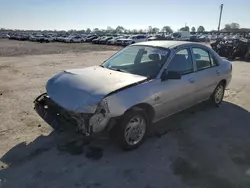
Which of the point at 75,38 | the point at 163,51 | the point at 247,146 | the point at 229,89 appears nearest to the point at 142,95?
the point at 163,51

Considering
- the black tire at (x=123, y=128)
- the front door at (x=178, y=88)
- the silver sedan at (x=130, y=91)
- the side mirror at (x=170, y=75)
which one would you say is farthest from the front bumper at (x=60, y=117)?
the side mirror at (x=170, y=75)

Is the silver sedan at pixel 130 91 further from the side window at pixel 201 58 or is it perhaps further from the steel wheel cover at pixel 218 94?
the steel wheel cover at pixel 218 94

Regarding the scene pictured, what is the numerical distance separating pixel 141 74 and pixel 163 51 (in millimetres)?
689

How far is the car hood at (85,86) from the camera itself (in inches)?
138

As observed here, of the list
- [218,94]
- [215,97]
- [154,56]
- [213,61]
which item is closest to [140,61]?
[154,56]

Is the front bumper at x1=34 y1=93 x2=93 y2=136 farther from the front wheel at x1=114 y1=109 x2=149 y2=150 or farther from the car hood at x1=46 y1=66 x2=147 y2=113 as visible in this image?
the front wheel at x1=114 y1=109 x2=149 y2=150

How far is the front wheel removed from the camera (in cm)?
371

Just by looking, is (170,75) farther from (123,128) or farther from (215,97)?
(215,97)

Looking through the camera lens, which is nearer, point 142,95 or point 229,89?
point 142,95

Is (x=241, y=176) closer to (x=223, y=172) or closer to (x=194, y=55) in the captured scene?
(x=223, y=172)

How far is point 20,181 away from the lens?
10.3ft

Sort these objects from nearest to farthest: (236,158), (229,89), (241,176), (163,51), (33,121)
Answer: (241,176) → (236,158) → (163,51) → (33,121) → (229,89)

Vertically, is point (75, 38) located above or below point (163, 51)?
below

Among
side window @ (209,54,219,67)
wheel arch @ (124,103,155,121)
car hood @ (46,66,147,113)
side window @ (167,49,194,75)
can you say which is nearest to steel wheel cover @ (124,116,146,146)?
wheel arch @ (124,103,155,121)
